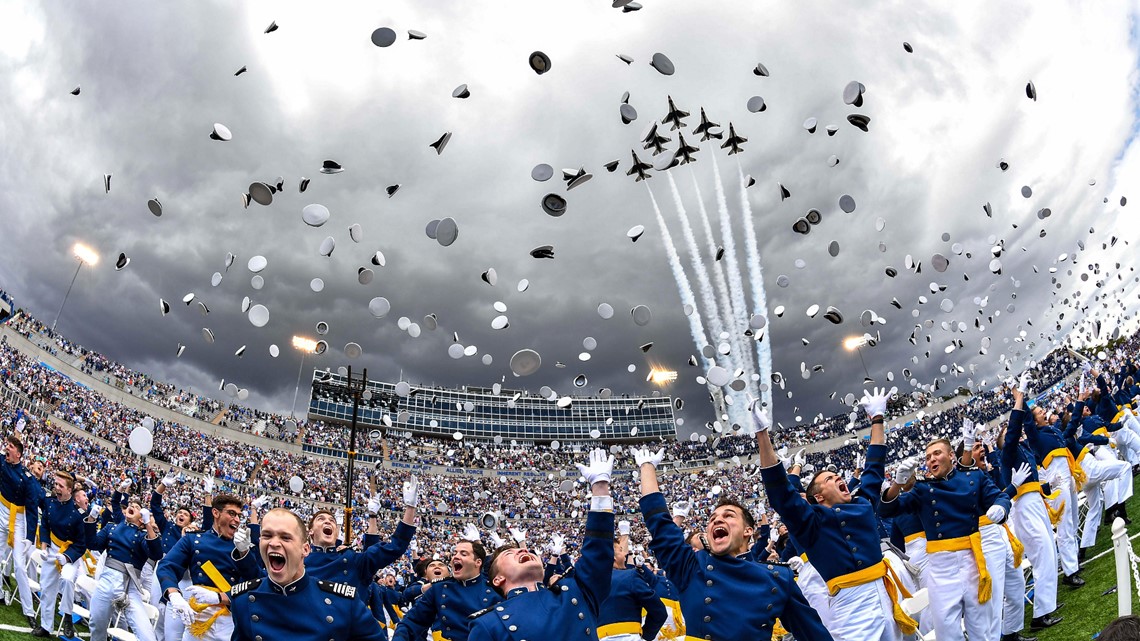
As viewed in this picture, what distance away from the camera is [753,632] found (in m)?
3.69

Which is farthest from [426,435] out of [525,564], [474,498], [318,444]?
[525,564]

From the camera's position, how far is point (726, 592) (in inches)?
151

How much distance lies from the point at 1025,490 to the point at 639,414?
10049 centimetres

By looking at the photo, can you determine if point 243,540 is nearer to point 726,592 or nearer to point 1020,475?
point 726,592

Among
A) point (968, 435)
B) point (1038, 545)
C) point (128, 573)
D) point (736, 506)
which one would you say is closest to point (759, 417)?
point (736, 506)

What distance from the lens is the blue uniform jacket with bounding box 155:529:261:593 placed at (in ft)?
19.1

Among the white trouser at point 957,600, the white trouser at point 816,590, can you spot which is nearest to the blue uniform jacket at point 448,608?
the white trouser at point 816,590

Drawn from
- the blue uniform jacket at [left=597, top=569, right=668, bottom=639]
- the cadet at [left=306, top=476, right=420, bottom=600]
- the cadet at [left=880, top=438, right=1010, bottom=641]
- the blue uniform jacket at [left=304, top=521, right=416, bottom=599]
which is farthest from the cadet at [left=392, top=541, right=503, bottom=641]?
the cadet at [left=880, top=438, right=1010, bottom=641]

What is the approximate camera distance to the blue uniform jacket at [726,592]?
372 centimetres

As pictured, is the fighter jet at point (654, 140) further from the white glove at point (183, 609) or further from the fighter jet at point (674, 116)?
the white glove at point (183, 609)

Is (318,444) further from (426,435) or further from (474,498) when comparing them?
(426,435)

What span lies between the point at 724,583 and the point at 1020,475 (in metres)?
6.05

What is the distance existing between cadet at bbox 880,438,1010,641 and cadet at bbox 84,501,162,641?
8985 mm

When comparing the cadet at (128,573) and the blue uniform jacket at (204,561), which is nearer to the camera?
the blue uniform jacket at (204,561)
